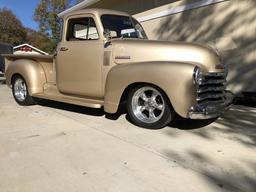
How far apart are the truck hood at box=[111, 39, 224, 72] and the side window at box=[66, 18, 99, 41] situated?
822 mm

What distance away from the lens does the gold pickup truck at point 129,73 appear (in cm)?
519

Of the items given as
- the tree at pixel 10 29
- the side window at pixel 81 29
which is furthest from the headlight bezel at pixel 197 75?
the tree at pixel 10 29

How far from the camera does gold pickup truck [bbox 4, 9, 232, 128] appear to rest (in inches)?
204

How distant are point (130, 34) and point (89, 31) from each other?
81 centimetres

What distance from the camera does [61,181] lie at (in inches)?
144

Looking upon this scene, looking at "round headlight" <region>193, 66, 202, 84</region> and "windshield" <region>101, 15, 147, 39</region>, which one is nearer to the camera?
"round headlight" <region>193, 66, 202, 84</region>

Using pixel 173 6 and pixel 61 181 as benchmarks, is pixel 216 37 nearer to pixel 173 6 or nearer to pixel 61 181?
pixel 173 6

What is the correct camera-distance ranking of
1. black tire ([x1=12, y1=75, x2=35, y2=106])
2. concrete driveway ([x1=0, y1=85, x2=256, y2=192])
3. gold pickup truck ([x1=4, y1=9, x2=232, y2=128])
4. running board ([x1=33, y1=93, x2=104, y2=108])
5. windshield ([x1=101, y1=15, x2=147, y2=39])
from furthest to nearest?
black tire ([x1=12, y1=75, x2=35, y2=106]) → windshield ([x1=101, y1=15, x2=147, y2=39]) → running board ([x1=33, y1=93, x2=104, y2=108]) → gold pickup truck ([x1=4, y1=9, x2=232, y2=128]) → concrete driveway ([x1=0, y1=85, x2=256, y2=192])

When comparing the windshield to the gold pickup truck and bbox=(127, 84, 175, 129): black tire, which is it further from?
bbox=(127, 84, 175, 129): black tire

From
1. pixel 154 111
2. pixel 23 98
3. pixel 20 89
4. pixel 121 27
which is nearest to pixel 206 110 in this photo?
pixel 154 111

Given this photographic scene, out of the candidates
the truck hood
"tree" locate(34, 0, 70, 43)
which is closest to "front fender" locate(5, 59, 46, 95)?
the truck hood

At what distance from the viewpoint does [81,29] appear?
714cm

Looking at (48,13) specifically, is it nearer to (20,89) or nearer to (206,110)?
(20,89)

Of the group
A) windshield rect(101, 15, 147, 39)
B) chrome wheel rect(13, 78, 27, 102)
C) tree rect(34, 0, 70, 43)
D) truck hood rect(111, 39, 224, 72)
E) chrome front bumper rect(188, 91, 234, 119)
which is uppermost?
tree rect(34, 0, 70, 43)
